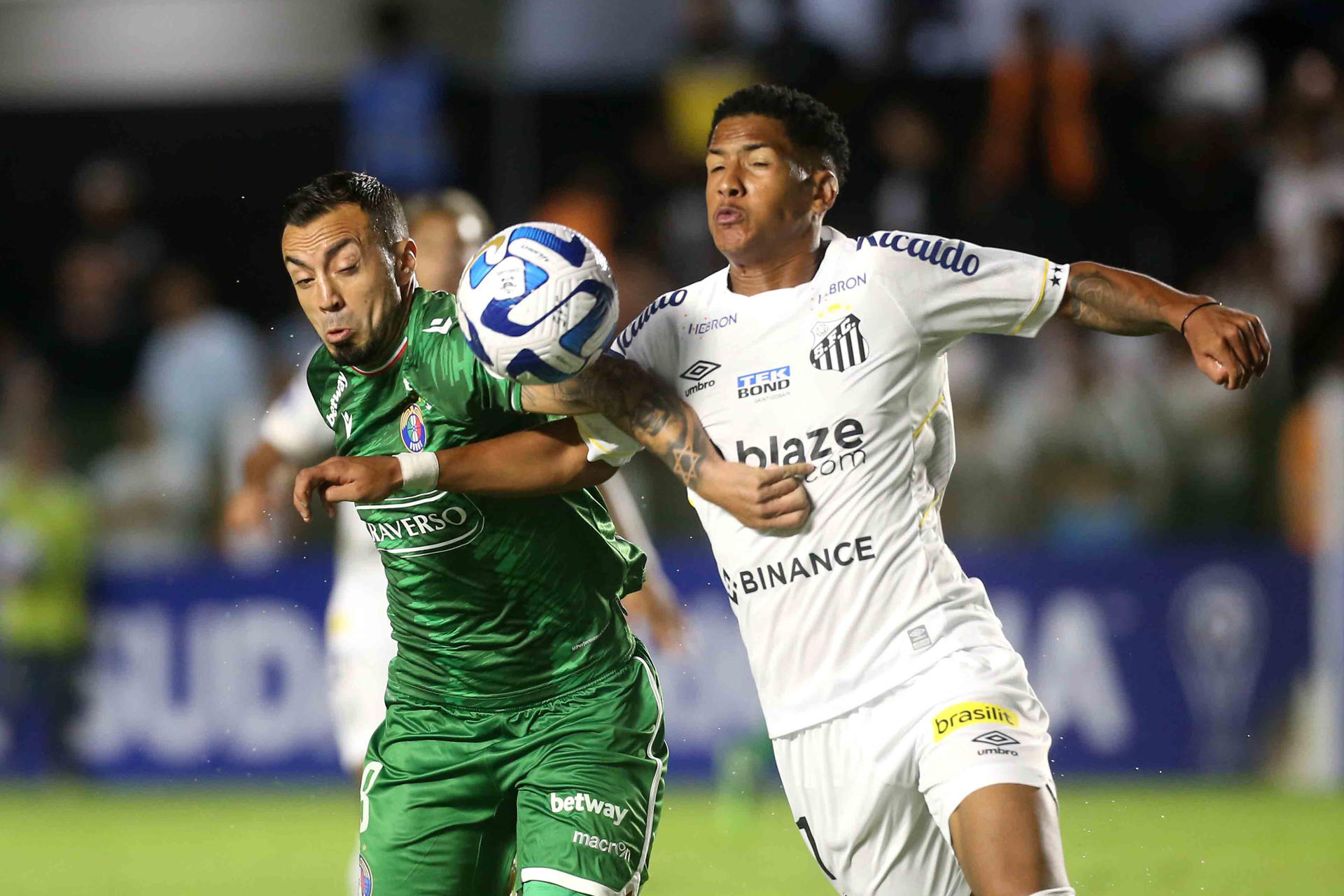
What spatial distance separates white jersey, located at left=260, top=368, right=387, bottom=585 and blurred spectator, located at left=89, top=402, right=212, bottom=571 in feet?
14.8

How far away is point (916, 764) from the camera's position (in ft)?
14.3

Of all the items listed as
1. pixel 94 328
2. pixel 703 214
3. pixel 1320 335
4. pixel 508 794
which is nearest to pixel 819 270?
pixel 508 794

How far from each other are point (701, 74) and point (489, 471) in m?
8.83

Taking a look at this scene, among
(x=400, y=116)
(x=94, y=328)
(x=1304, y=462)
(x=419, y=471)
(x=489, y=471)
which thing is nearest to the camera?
(x=419, y=471)

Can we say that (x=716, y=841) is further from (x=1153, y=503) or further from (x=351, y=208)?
(x=351, y=208)

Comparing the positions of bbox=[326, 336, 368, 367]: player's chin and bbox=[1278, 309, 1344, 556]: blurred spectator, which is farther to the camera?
bbox=[1278, 309, 1344, 556]: blurred spectator

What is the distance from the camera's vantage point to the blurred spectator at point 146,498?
11.8 metres

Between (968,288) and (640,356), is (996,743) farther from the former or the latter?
(640,356)

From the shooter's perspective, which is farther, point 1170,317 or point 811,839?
point 811,839

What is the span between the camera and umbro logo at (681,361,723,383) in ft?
15.4

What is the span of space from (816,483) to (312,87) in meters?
11.1

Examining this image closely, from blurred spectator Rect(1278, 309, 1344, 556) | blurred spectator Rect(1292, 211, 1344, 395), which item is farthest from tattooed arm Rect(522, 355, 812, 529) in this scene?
blurred spectator Rect(1292, 211, 1344, 395)

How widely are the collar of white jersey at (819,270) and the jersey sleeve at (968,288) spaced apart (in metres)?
0.17

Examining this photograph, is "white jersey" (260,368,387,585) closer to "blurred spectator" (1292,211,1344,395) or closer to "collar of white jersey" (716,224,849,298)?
"collar of white jersey" (716,224,849,298)
